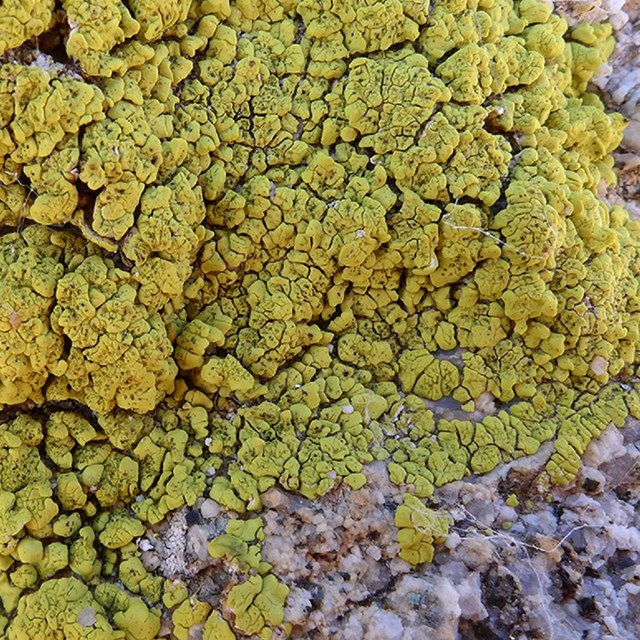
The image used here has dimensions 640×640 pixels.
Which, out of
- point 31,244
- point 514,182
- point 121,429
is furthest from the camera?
point 514,182

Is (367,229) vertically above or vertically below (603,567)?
above

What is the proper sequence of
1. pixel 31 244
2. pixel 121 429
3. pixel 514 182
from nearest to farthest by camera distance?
pixel 31 244, pixel 121 429, pixel 514 182

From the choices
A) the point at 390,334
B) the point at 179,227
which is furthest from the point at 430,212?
the point at 179,227

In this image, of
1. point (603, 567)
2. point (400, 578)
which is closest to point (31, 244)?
point (400, 578)

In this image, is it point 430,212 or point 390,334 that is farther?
point 390,334

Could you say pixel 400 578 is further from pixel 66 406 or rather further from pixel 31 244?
pixel 31 244

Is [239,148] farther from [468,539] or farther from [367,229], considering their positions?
[468,539]

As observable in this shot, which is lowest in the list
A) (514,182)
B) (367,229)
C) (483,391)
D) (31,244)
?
(483,391)
